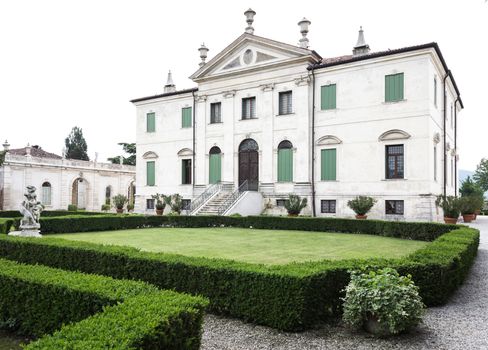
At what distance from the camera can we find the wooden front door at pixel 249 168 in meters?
27.8

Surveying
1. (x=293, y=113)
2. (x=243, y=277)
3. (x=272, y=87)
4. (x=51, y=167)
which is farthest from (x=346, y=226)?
(x=51, y=167)

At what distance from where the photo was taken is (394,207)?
22703mm

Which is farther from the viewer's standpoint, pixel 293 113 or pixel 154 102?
pixel 154 102

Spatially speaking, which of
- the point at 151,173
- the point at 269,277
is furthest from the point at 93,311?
the point at 151,173

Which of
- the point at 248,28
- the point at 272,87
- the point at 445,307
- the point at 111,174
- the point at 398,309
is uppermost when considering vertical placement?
the point at 248,28

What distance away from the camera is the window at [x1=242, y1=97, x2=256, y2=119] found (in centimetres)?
2830

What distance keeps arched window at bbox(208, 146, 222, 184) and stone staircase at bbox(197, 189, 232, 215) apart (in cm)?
171

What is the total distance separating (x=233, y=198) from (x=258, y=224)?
483 centimetres

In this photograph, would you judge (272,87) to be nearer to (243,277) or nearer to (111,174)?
(243,277)

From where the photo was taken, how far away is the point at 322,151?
25188 millimetres

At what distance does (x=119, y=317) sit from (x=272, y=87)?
79.6 feet

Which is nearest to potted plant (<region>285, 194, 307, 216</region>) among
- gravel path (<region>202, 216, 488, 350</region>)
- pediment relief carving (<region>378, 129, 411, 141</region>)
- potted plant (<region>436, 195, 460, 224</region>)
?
pediment relief carving (<region>378, 129, 411, 141</region>)

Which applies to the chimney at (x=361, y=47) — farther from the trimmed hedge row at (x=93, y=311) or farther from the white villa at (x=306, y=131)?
the trimmed hedge row at (x=93, y=311)

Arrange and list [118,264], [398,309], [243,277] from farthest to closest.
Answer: [118,264]
[243,277]
[398,309]
